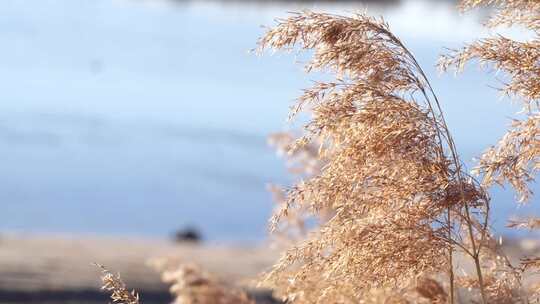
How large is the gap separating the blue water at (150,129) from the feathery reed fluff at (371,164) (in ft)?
35.3

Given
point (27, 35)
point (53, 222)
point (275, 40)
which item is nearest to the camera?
point (275, 40)

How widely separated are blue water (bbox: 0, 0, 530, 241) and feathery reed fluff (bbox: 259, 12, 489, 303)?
10.8 metres

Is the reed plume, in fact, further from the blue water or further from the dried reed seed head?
the blue water

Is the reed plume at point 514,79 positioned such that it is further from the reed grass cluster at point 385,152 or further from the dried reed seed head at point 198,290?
the dried reed seed head at point 198,290

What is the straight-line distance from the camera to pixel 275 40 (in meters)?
3.28

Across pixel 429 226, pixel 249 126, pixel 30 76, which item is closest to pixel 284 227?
pixel 429 226

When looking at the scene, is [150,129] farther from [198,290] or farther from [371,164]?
[371,164]

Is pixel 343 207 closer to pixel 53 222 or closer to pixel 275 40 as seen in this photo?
pixel 275 40

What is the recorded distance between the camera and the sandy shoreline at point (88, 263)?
43.9ft

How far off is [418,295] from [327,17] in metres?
1.07

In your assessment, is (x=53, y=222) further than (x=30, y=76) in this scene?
No

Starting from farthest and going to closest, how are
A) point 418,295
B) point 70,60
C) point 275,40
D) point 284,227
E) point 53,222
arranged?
point 70,60
point 53,222
point 284,227
point 418,295
point 275,40

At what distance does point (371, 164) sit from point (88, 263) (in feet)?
41.8

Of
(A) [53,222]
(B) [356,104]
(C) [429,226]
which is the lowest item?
(C) [429,226]
